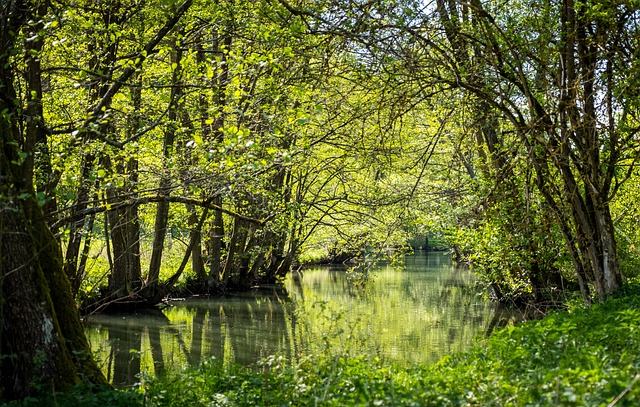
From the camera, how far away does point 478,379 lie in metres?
5.66

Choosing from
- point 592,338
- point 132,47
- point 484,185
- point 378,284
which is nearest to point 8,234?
point 592,338

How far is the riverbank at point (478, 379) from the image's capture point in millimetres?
4723

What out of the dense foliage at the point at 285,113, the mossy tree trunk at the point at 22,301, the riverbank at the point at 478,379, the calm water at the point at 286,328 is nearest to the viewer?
the riverbank at the point at 478,379

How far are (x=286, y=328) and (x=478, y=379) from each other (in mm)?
Result: 12157

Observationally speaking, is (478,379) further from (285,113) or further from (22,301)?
(285,113)

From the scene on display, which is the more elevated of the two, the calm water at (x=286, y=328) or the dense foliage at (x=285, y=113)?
the dense foliage at (x=285, y=113)

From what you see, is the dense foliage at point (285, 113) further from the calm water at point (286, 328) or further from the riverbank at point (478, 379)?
the calm water at point (286, 328)

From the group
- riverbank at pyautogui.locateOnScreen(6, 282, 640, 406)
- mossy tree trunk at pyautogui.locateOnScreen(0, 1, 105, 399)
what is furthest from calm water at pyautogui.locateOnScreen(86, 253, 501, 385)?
mossy tree trunk at pyautogui.locateOnScreen(0, 1, 105, 399)

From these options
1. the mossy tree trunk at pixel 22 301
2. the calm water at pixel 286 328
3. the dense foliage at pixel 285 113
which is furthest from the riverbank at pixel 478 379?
the dense foliage at pixel 285 113

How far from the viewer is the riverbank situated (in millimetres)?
4723

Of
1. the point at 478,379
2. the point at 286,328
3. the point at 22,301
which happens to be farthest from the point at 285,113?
the point at 286,328

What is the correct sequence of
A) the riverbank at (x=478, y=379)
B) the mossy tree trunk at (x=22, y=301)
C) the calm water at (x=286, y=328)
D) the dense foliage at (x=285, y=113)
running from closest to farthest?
the riverbank at (x=478, y=379) < the mossy tree trunk at (x=22, y=301) < the dense foliage at (x=285, y=113) < the calm water at (x=286, y=328)

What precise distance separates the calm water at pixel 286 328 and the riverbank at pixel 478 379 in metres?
0.73

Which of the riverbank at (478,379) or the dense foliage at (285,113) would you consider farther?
the dense foliage at (285,113)
